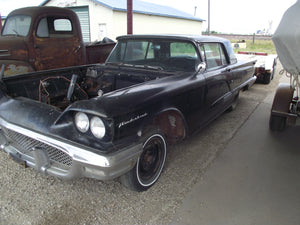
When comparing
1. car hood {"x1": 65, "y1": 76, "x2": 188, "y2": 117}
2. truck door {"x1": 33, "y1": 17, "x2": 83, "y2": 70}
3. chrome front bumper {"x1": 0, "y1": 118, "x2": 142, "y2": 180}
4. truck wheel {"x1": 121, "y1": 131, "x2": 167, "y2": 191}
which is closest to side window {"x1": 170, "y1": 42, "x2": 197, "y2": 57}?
car hood {"x1": 65, "y1": 76, "x2": 188, "y2": 117}

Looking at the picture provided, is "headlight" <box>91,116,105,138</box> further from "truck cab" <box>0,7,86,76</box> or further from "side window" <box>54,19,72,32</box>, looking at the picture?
"side window" <box>54,19,72,32</box>

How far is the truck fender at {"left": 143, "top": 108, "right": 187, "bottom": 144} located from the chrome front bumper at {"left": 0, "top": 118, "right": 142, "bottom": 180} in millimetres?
704

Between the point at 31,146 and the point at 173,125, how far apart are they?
1.61m

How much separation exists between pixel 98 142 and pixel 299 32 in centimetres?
214

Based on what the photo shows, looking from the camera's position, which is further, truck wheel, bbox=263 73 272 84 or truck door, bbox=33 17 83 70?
truck wheel, bbox=263 73 272 84

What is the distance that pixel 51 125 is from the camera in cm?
215

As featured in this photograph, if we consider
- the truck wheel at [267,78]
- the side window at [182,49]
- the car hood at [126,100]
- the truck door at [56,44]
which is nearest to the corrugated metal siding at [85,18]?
the truck door at [56,44]

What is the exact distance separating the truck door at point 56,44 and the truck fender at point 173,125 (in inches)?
142

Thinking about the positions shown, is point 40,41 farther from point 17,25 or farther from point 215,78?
point 215,78

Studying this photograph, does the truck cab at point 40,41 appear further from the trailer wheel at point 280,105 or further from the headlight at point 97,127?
the trailer wheel at point 280,105

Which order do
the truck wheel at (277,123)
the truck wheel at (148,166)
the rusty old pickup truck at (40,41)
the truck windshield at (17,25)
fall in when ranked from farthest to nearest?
1. the truck windshield at (17,25)
2. the rusty old pickup truck at (40,41)
3. the truck wheel at (277,123)
4. the truck wheel at (148,166)

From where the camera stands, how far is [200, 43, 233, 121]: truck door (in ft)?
11.2

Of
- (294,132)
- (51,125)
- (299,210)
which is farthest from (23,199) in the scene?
(294,132)

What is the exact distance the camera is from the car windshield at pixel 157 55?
11.0 feet
